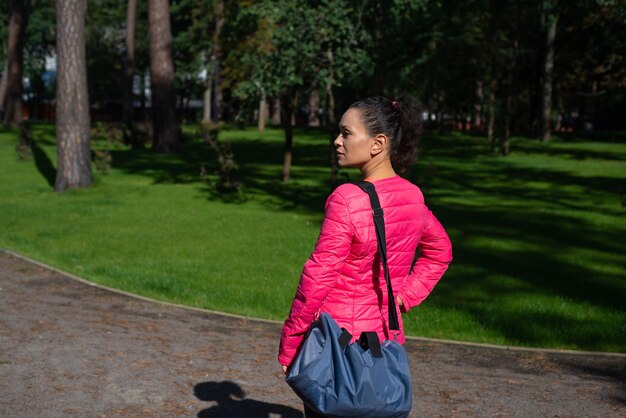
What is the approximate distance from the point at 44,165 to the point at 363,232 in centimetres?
2601

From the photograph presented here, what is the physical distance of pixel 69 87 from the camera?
827 inches

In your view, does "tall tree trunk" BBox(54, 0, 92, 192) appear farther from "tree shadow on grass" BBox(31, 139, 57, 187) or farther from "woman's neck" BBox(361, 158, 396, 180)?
"woman's neck" BBox(361, 158, 396, 180)

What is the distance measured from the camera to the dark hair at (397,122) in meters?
3.69

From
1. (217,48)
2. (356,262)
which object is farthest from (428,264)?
(217,48)

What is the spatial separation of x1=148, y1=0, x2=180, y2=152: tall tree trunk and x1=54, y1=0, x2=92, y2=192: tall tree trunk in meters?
9.58

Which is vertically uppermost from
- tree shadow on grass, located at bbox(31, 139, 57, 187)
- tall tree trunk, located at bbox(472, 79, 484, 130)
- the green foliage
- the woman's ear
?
tall tree trunk, located at bbox(472, 79, 484, 130)

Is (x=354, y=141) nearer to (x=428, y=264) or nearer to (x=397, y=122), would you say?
(x=397, y=122)

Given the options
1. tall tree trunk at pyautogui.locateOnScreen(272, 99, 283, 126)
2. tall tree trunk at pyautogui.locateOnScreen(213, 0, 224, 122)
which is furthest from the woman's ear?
tall tree trunk at pyautogui.locateOnScreen(272, 99, 283, 126)

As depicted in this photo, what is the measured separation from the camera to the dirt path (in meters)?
6.12

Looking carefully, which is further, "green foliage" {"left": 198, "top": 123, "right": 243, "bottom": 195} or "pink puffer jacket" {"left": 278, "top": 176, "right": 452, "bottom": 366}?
"green foliage" {"left": 198, "top": 123, "right": 243, "bottom": 195}

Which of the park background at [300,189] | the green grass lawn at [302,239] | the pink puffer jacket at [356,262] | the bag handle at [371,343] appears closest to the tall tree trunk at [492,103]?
the park background at [300,189]

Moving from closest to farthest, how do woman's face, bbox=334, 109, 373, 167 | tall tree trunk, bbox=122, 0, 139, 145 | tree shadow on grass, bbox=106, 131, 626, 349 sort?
woman's face, bbox=334, 109, 373, 167 → tree shadow on grass, bbox=106, 131, 626, 349 → tall tree trunk, bbox=122, 0, 139, 145

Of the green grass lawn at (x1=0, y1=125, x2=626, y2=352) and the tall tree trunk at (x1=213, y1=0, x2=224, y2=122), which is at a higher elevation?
the tall tree trunk at (x1=213, y1=0, x2=224, y2=122)

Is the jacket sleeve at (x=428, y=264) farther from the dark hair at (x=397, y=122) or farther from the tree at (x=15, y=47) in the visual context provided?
the tree at (x=15, y=47)
